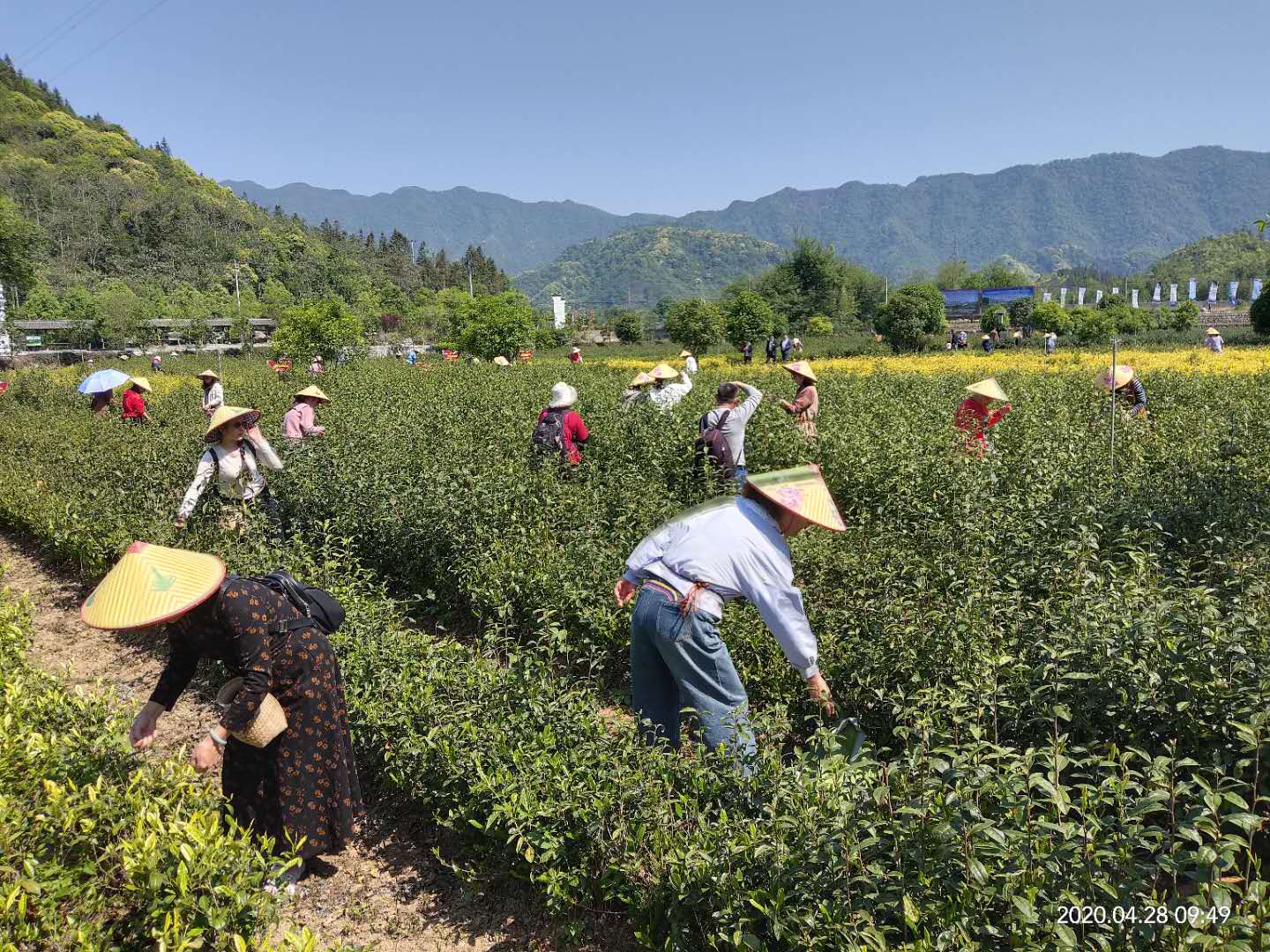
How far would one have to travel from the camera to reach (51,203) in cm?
8262

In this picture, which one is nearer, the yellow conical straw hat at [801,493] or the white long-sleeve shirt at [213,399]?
the yellow conical straw hat at [801,493]

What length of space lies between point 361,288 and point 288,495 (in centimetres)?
8438

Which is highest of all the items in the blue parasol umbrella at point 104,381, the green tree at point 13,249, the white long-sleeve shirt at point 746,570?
the green tree at point 13,249

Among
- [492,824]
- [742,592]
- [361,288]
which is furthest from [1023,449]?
[361,288]

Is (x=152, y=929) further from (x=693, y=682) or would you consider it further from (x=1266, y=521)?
(x=1266, y=521)

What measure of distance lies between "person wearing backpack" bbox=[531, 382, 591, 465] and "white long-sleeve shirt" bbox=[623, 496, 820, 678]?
446cm

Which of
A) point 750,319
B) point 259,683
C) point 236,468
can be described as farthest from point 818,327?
point 259,683

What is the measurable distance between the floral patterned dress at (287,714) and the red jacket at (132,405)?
10.8m

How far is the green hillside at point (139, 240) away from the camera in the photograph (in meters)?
69.0

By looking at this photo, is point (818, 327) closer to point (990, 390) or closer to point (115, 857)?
point (990, 390)

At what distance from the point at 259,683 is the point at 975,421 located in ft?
22.0

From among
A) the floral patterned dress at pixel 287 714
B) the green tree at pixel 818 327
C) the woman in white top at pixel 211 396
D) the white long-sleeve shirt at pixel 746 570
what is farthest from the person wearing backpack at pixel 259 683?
the green tree at pixel 818 327

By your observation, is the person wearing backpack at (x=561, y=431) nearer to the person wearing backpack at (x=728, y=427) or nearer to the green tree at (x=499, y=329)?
the person wearing backpack at (x=728, y=427)

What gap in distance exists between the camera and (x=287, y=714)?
3.39 meters
